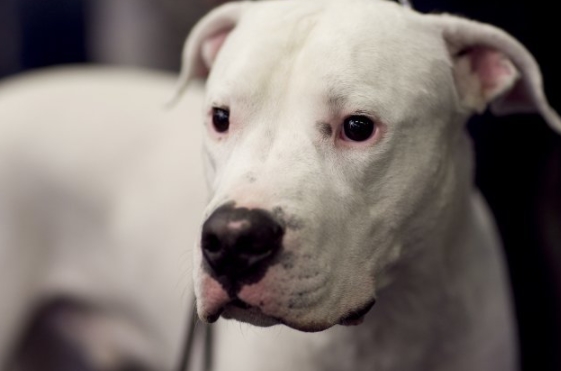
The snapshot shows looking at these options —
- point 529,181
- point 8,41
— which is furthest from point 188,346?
point 8,41

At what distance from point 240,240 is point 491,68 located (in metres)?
0.72

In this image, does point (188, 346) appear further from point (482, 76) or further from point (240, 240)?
point (482, 76)

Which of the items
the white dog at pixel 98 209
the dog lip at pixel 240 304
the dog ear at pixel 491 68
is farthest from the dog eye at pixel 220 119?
the white dog at pixel 98 209

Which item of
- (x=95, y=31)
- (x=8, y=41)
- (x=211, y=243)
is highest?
(x=211, y=243)

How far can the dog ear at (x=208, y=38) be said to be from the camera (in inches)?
67.9

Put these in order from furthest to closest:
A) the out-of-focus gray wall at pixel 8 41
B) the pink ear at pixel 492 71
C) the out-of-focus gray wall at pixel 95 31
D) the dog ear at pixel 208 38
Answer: the out-of-focus gray wall at pixel 8 41
the out-of-focus gray wall at pixel 95 31
the dog ear at pixel 208 38
the pink ear at pixel 492 71

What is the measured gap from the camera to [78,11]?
13.9 ft

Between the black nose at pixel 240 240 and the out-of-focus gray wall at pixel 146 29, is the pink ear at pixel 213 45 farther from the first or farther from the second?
the out-of-focus gray wall at pixel 146 29

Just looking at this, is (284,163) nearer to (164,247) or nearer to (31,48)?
(164,247)

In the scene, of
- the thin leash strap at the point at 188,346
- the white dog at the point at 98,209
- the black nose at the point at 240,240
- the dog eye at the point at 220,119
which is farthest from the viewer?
the white dog at the point at 98,209


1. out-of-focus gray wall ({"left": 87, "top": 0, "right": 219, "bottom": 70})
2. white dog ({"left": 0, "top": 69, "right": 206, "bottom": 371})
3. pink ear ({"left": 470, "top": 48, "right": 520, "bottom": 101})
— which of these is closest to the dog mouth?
pink ear ({"left": 470, "top": 48, "right": 520, "bottom": 101})

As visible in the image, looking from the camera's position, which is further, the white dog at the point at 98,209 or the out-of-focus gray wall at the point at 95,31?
the out-of-focus gray wall at the point at 95,31

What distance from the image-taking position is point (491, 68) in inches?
64.5

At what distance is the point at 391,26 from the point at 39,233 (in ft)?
4.23
